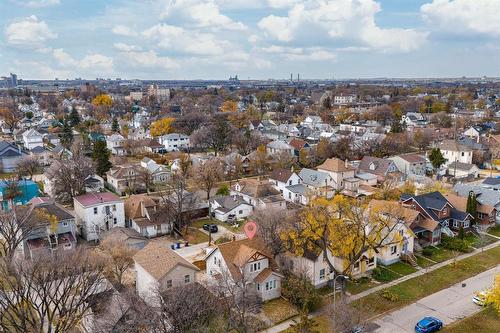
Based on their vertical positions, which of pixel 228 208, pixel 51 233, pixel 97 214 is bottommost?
pixel 228 208

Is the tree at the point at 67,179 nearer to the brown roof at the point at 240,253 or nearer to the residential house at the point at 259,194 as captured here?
the residential house at the point at 259,194

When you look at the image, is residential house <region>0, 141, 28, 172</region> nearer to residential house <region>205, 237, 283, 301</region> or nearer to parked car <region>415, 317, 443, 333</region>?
residential house <region>205, 237, 283, 301</region>

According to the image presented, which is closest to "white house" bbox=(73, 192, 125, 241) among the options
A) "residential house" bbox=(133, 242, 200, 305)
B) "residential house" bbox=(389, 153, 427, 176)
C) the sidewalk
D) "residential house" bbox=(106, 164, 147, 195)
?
"residential house" bbox=(133, 242, 200, 305)

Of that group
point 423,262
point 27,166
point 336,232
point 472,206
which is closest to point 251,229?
point 336,232

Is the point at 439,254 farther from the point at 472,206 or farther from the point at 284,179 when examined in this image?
the point at 284,179

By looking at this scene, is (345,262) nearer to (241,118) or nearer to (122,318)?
(122,318)

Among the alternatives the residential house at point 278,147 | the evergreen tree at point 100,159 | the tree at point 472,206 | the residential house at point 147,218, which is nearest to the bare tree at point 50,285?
the residential house at point 147,218

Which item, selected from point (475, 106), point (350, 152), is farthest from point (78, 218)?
point (475, 106)
